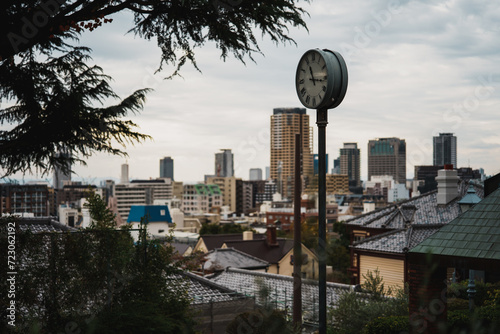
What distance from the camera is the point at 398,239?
75.0 ft

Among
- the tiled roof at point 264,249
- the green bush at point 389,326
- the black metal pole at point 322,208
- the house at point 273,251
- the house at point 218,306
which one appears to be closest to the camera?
the black metal pole at point 322,208

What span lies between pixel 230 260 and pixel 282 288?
12440 millimetres

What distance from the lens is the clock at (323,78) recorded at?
19.9ft

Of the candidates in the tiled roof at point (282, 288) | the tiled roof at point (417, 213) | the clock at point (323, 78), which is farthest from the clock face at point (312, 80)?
the tiled roof at point (417, 213)

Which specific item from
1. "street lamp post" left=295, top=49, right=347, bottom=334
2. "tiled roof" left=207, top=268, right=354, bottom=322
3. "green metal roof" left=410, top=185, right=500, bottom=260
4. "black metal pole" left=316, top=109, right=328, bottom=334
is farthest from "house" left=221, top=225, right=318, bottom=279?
"street lamp post" left=295, top=49, right=347, bottom=334

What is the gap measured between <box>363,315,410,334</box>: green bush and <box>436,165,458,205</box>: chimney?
16.9 metres

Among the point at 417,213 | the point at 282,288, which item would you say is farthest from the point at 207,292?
the point at 417,213

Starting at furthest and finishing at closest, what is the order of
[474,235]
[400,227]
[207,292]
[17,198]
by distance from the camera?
[17,198] → [400,227] → [207,292] → [474,235]

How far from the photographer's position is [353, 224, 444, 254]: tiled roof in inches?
875

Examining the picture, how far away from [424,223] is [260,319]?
17901 mm

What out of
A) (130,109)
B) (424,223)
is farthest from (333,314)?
(424,223)

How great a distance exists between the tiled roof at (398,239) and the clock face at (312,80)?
1700 centimetres

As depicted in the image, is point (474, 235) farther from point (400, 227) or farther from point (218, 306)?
point (400, 227)

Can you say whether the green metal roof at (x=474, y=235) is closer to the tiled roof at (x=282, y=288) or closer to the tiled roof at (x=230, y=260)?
the tiled roof at (x=282, y=288)
